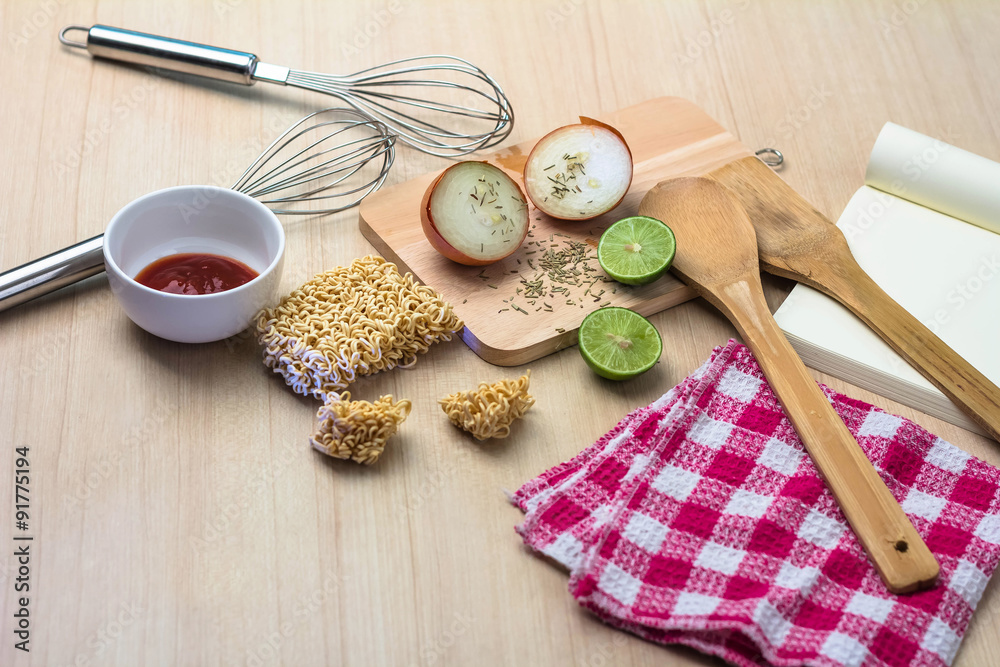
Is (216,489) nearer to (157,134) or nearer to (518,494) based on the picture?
(518,494)

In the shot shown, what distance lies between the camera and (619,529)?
3.88 feet

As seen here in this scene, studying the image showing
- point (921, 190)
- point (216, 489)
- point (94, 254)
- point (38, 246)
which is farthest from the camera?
point (921, 190)

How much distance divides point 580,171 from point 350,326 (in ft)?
1.77

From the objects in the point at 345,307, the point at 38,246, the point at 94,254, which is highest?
the point at 345,307

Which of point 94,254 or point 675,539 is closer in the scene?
point 675,539

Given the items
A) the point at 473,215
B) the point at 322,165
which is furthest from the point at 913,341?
the point at 322,165

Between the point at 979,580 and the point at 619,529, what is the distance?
49 centimetres

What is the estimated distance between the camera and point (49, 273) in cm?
139

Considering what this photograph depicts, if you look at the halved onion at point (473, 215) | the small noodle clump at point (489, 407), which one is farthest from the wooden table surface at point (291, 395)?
the halved onion at point (473, 215)

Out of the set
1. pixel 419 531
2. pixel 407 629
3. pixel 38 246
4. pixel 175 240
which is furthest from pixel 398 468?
pixel 38 246

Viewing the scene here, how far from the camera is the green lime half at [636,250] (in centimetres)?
148

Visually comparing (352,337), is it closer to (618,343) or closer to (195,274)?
(195,274)

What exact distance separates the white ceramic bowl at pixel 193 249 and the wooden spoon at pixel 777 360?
2.27 feet

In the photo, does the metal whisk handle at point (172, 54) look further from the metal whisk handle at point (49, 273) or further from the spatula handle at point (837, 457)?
the spatula handle at point (837, 457)
